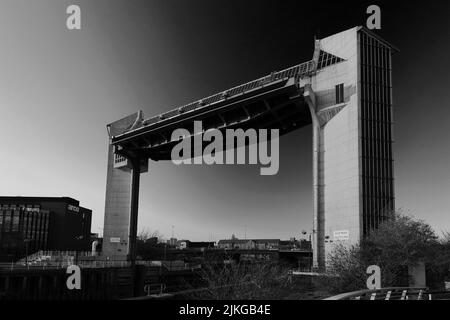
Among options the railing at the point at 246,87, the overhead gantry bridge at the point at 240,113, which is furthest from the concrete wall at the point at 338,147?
the overhead gantry bridge at the point at 240,113

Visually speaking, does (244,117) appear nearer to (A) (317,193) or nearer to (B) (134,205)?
(A) (317,193)

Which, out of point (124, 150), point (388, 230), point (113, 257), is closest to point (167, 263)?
point (113, 257)

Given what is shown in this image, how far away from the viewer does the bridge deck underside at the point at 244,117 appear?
58.2 metres

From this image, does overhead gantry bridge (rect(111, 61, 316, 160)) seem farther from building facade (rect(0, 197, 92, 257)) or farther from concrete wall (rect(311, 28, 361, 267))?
building facade (rect(0, 197, 92, 257))

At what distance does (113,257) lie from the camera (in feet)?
245

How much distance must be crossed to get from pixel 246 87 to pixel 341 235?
1015 inches

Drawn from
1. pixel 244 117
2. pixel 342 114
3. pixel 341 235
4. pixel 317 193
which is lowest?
pixel 341 235

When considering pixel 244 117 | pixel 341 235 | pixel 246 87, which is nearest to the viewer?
pixel 341 235

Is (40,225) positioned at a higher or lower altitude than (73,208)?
lower

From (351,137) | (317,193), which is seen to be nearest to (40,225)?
(317,193)

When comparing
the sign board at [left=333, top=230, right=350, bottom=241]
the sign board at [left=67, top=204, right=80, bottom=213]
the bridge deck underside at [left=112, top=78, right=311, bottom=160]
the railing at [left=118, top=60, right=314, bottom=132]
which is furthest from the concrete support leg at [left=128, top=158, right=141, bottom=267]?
the sign board at [left=67, top=204, right=80, bottom=213]

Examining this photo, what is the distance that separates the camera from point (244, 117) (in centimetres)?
6519

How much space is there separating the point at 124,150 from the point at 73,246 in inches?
3094

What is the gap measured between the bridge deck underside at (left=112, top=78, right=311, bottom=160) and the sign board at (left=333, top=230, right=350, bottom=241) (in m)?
17.1
